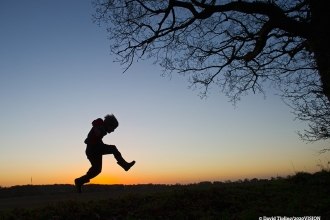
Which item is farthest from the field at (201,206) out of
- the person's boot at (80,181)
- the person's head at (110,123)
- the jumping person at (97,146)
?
the person's head at (110,123)

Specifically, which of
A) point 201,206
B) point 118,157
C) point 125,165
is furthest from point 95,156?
point 201,206

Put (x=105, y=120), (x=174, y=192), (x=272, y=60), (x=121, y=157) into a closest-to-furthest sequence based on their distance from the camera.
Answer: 1. (x=105, y=120)
2. (x=121, y=157)
3. (x=174, y=192)
4. (x=272, y=60)

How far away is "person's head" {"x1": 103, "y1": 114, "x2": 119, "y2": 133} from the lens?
20.3 feet

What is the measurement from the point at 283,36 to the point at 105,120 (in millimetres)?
7879

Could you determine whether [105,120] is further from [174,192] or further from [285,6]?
[285,6]

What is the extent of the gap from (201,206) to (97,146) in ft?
9.43

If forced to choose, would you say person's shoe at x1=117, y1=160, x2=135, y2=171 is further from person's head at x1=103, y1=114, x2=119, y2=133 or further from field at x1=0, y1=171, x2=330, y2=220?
field at x1=0, y1=171, x2=330, y2=220

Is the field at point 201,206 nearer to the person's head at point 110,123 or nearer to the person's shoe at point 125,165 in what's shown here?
the person's shoe at point 125,165

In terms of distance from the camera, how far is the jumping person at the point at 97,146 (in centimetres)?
613

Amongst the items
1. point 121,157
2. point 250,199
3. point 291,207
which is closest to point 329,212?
point 291,207

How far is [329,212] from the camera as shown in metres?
6.55

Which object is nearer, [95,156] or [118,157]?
[95,156]

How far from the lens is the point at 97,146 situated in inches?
249

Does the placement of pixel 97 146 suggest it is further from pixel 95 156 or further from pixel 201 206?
pixel 201 206
